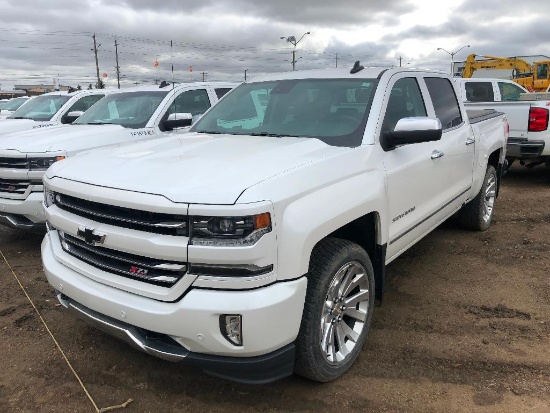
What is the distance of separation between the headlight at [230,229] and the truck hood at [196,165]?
0.09 meters

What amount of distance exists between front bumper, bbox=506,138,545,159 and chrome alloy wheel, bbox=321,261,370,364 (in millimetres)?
6324

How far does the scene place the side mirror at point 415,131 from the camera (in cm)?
322

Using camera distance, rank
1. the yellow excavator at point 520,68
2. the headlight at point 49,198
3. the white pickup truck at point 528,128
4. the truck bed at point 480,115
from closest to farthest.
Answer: the headlight at point 49,198 < the truck bed at point 480,115 < the white pickup truck at point 528,128 < the yellow excavator at point 520,68

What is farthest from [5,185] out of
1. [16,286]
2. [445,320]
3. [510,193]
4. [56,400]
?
[510,193]

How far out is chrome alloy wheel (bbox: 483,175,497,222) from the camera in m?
5.95

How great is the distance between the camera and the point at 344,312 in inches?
120

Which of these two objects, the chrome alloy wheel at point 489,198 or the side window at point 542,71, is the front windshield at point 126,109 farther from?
the side window at point 542,71

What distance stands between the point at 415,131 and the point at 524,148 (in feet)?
19.8

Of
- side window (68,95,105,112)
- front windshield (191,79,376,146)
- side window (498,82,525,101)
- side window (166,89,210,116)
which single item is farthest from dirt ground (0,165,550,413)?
side window (498,82,525,101)

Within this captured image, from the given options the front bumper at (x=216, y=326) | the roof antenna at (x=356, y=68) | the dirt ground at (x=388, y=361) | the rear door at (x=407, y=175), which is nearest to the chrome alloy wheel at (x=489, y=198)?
the dirt ground at (x=388, y=361)

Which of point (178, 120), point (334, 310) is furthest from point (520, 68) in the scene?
point (334, 310)

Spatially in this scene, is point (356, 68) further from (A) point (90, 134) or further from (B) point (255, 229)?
(A) point (90, 134)

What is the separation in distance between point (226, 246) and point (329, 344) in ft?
3.38

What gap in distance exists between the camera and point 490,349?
3.37 meters
